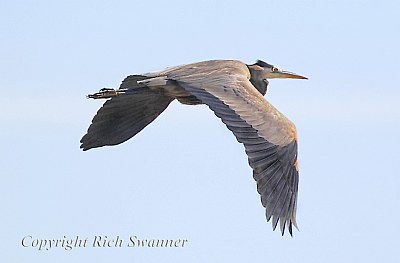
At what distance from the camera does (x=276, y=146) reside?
15375 millimetres

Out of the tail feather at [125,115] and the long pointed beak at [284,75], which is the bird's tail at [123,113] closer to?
the tail feather at [125,115]

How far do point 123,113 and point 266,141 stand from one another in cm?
293

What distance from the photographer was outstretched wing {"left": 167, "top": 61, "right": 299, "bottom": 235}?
1516cm

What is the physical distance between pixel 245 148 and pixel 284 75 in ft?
12.1

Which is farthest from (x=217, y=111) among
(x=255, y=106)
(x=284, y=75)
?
(x=284, y=75)

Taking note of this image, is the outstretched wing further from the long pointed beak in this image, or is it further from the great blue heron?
the long pointed beak

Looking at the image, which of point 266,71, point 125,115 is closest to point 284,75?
point 266,71

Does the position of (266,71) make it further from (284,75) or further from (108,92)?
(108,92)

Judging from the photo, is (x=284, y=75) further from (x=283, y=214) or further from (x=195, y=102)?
(x=283, y=214)

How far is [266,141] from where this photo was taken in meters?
15.4

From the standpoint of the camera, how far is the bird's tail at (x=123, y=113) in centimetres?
1772

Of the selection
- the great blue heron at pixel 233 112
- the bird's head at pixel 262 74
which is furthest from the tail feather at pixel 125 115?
the bird's head at pixel 262 74

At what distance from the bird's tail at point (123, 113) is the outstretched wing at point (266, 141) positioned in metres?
1.67

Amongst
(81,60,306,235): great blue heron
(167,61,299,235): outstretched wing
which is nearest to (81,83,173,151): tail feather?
(81,60,306,235): great blue heron
